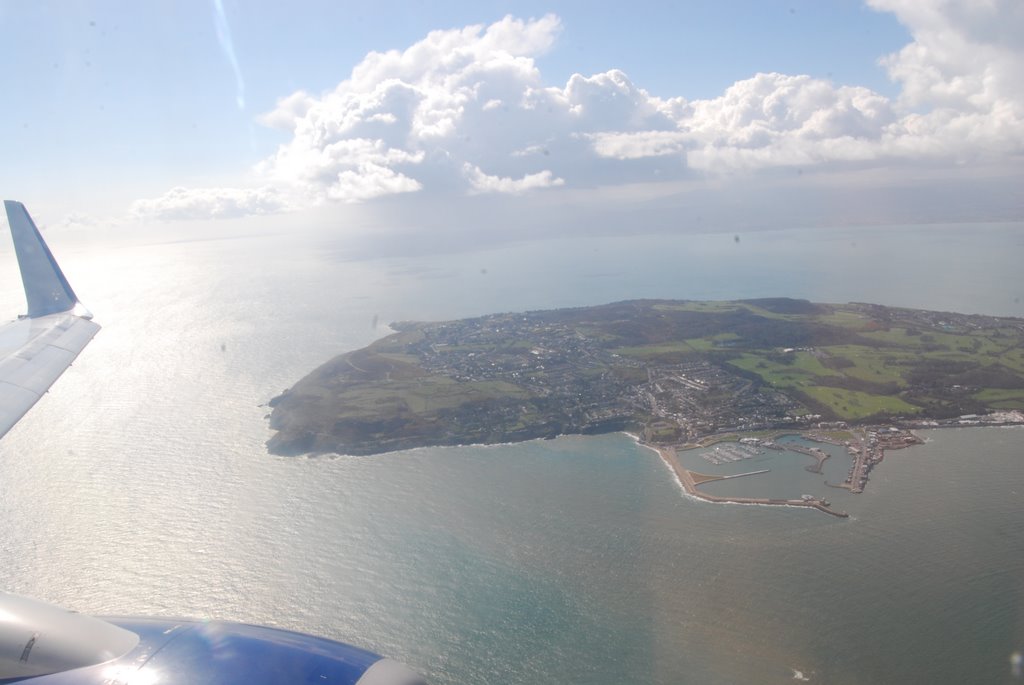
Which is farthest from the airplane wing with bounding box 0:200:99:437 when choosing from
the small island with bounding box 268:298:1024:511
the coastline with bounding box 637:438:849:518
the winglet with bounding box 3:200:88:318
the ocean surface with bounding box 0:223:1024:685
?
the coastline with bounding box 637:438:849:518

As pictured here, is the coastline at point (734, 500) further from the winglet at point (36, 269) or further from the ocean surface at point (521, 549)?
the winglet at point (36, 269)

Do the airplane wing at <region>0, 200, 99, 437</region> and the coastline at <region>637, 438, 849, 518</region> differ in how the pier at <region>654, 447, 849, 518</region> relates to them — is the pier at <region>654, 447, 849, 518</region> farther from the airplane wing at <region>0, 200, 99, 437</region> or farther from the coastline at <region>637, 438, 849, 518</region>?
the airplane wing at <region>0, 200, 99, 437</region>

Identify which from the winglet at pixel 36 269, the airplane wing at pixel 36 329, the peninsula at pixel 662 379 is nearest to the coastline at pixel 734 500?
the peninsula at pixel 662 379

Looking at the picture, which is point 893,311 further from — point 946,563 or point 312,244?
point 312,244

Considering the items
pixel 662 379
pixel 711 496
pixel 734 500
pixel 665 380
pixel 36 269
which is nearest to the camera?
pixel 36 269

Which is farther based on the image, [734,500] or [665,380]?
[665,380]

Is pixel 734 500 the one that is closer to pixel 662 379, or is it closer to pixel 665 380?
pixel 665 380

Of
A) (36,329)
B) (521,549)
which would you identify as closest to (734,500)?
(521,549)
